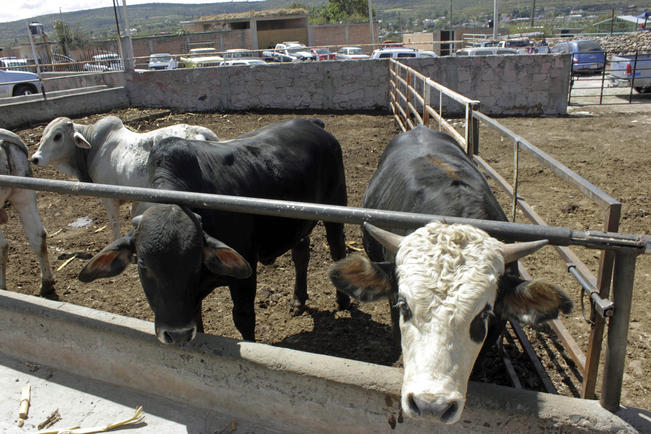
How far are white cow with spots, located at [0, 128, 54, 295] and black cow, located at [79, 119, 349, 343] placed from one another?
91.7 inches

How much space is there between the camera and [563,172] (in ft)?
8.85

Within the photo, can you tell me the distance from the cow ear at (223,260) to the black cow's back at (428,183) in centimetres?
98

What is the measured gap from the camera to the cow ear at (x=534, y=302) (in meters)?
1.92

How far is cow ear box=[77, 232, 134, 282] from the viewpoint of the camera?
8.86 feet

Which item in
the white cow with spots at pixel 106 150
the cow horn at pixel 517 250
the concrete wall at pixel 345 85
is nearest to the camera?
the cow horn at pixel 517 250

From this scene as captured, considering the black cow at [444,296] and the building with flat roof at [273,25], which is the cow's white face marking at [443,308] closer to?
the black cow at [444,296]

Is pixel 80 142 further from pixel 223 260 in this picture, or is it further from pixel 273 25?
pixel 273 25

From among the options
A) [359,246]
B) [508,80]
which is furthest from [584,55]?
[359,246]

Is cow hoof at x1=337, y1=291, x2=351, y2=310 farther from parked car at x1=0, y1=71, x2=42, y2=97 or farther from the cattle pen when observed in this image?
parked car at x1=0, y1=71, x2=42, y2=97

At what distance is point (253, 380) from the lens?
8.50 ft

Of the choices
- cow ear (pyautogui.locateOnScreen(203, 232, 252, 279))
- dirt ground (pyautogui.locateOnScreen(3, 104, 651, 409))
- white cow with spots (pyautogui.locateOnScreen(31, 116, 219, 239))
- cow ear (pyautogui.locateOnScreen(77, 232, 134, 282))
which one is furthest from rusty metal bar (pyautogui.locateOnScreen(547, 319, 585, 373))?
white cow with spots (pyautogui.locateOnScreen(31, 116, 219, 239))

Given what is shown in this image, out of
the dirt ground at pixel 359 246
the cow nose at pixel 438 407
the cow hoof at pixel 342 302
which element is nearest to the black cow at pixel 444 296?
the cow nose at pixel 438 407

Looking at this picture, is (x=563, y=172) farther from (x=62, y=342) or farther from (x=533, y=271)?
(x=62, y=342)

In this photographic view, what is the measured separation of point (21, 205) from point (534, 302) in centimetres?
490
